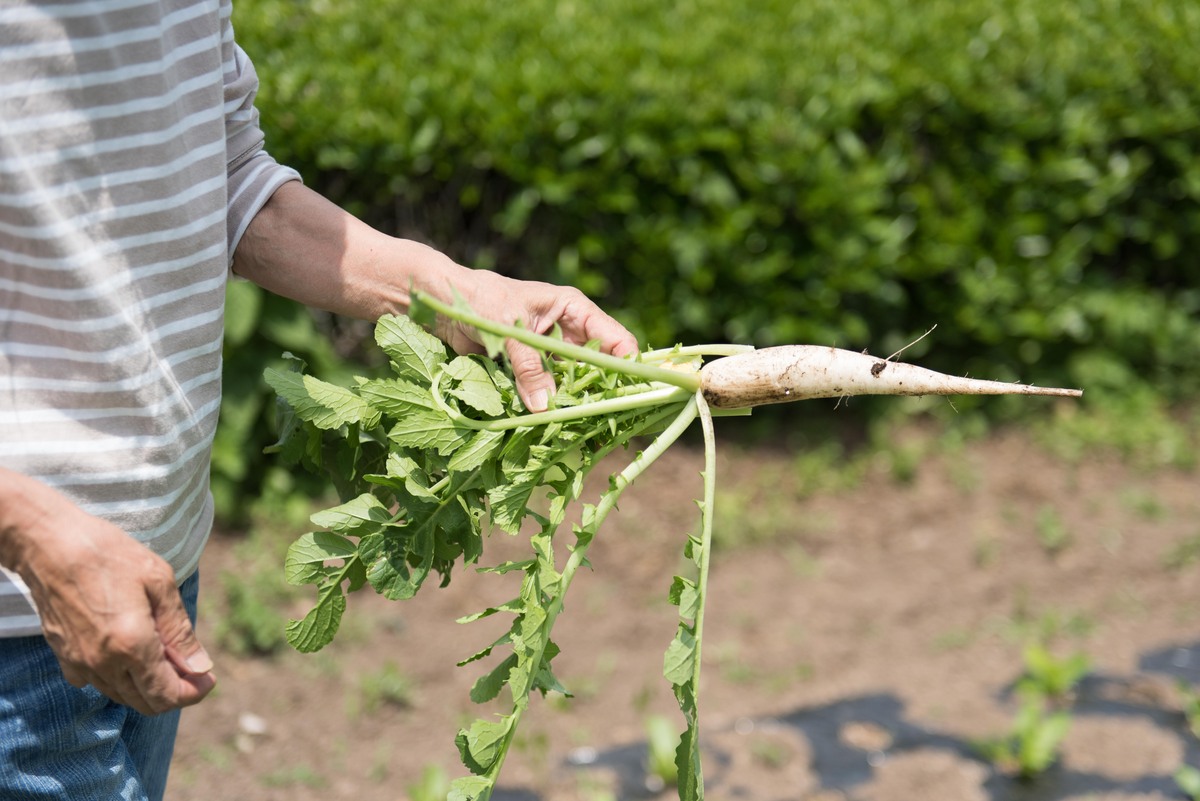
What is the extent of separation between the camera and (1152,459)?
501cm

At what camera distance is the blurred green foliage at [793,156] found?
441 cm

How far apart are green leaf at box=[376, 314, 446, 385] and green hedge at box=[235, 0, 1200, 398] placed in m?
2.60

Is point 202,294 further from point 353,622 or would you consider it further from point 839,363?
point 353,622

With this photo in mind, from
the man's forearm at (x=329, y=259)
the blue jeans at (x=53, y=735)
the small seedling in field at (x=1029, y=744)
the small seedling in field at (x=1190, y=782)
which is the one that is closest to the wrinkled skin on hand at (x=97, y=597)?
the blue jeans at (x=53, y=735)

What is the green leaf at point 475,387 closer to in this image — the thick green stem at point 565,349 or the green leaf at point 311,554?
the thick green stem at point 565,349

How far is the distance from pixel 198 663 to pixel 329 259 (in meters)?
0.69

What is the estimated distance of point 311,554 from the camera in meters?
1.83

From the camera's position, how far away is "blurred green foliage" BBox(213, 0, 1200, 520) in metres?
4.41

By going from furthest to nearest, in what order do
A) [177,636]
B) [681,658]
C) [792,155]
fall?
[792,155], [681,658], [177,636]

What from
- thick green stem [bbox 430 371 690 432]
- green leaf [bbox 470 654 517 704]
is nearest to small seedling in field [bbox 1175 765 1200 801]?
thick green stem [bbox 430 371 690 432]

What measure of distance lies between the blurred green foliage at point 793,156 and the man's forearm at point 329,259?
8.27 ft

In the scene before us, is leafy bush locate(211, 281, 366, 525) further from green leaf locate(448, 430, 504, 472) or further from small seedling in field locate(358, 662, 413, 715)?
green leaf locate(448, 430, 504, 472)

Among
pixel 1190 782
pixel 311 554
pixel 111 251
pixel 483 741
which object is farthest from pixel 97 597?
pixel 1190 782

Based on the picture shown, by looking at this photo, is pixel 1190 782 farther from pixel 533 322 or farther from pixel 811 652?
pixel 533 322
